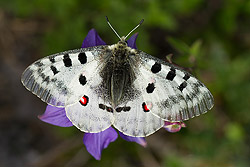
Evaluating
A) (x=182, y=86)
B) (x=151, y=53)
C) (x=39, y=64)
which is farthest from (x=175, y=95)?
(x=151, y=53)

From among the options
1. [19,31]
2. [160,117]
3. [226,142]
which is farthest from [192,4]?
[19,31]

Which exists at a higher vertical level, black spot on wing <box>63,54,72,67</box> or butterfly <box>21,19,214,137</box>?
black spot on wing <box>63,54,72,67</box>

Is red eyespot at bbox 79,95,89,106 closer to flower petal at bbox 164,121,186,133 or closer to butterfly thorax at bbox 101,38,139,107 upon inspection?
butterfly thorax at bbox 101,38,139,107

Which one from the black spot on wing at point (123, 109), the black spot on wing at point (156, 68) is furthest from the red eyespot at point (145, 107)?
the black spot on wing at point (156, 68)

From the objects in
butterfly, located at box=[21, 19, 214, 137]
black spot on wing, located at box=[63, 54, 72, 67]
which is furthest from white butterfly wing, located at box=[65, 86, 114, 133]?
black spot on wing, located at box=[63, 54, 72, 67]

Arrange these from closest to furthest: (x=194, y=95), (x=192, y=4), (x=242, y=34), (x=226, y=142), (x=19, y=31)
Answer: (x=194, y=95) → (x=192, y=4) → (x=226, y=142) → (x=242, y=34) → (x=19, y=31)

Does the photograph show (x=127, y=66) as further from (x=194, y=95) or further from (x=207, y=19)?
(x=207, y=19)

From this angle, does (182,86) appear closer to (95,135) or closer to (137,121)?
(137,121)
